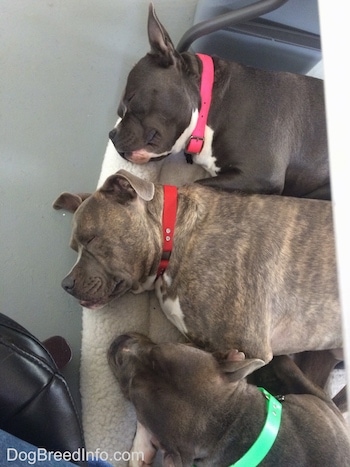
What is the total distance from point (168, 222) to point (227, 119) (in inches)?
22.5

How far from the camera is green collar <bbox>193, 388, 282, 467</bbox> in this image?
5.26ft

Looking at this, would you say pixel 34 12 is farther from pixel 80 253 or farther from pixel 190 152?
pixel 80 253

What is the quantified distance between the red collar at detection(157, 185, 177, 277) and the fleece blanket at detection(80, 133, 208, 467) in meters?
0.38

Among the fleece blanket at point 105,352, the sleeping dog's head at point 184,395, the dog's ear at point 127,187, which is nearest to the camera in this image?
the sleeping dog's head at point 184,395

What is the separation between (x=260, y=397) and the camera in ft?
5.67

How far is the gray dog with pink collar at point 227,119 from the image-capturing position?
6.89ft

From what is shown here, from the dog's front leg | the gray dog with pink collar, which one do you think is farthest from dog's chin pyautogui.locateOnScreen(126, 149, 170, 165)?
the dog's front leg

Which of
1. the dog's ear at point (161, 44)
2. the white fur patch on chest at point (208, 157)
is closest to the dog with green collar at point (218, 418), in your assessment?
the white fur patch on chest at point (208, 157)

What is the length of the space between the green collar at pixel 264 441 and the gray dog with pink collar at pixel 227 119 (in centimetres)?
92

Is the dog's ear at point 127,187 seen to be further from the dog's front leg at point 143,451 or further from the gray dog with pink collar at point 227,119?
the dog's front leg at point 143,451

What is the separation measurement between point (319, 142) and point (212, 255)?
2.49 ft

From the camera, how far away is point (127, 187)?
1.90 meters

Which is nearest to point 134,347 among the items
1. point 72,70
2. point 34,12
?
point 72,70

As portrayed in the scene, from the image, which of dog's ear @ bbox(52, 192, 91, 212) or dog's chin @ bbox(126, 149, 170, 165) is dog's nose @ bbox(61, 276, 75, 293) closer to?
dog's ear @ bbox(52, 192, 91, 212)
